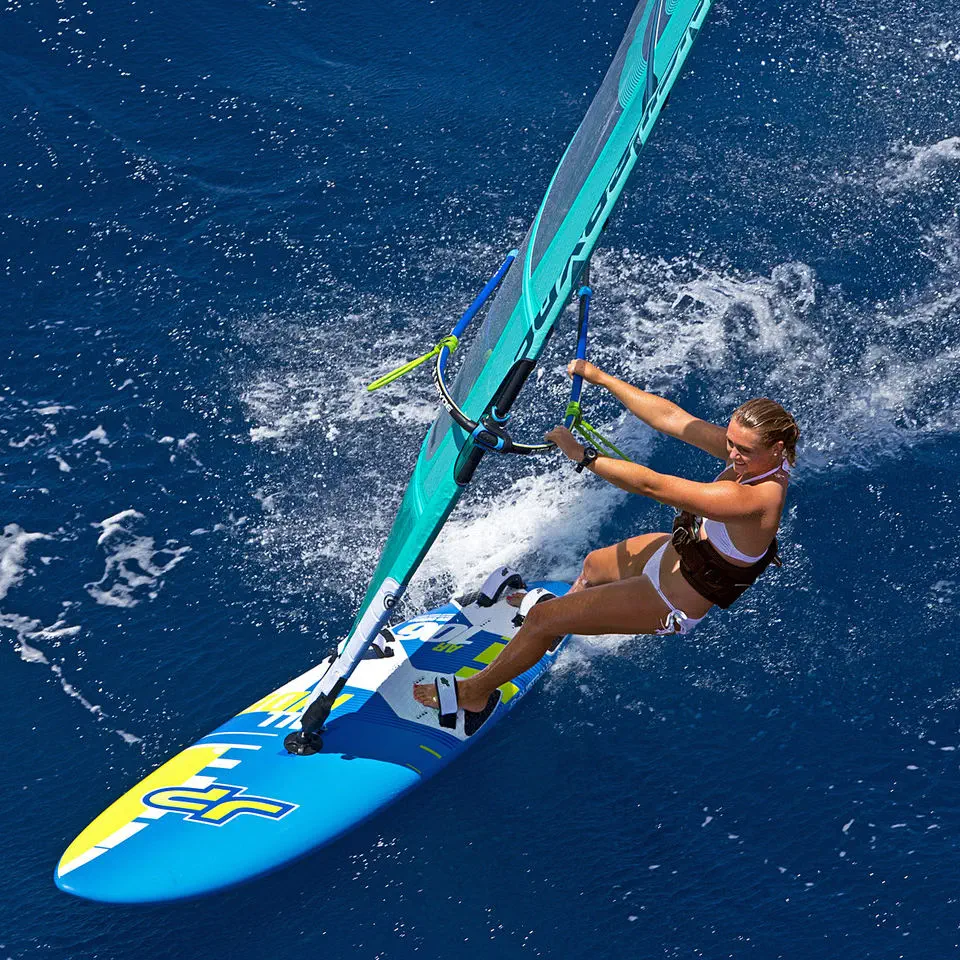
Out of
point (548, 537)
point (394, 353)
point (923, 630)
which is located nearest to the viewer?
point (923, 630)

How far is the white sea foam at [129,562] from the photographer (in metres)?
8.60

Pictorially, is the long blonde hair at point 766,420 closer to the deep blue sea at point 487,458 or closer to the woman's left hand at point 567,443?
the woman's left hand at point 567,443

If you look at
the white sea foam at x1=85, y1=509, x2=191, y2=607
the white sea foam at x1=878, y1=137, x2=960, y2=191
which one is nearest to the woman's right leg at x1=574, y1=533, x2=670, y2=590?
the white sea foam at x1=85, y1=509, x2=191, y2=607

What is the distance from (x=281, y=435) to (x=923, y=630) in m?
4.77

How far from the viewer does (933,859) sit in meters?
7.21

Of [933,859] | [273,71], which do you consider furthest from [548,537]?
[273,71]

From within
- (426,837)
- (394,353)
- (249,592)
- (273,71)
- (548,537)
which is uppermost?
(273,71)

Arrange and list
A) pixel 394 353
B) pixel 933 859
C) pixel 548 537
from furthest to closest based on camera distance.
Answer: pixel 394 353
pixel 548 537
pixel 933 859

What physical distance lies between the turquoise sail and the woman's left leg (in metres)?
0.78

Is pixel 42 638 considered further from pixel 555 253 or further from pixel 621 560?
pixel 555 253

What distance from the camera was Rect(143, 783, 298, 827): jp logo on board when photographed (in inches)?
289

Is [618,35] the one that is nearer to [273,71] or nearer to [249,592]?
[273,71]

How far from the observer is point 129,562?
8.77 meters

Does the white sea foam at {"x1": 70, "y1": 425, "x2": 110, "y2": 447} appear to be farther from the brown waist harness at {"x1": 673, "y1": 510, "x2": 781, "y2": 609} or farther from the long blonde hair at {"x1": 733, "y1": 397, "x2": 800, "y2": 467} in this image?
the long blonde hair at {"x1": 733, "y1": 397, "x2": 800, "y2": 467}
